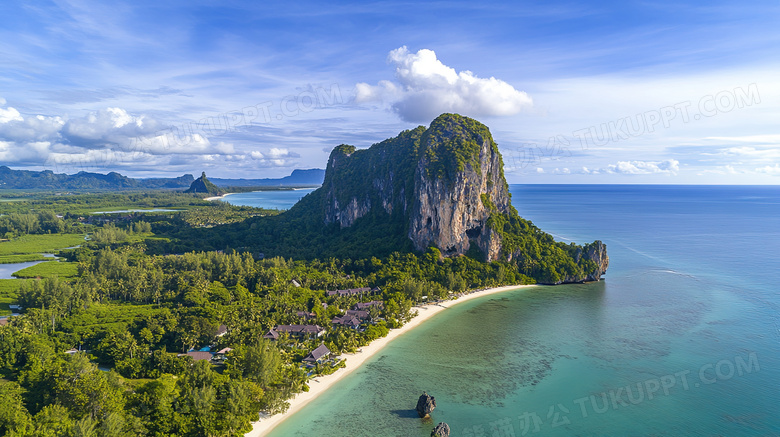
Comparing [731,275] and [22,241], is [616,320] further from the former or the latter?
[22,241]

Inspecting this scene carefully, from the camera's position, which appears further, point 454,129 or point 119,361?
point 454,129

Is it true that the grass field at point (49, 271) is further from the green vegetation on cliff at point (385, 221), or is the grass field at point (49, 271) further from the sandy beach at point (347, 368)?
the sandy beach at point (347, 368)

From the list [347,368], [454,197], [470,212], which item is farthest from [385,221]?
[347,368]

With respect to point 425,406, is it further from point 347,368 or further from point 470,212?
point 470,212

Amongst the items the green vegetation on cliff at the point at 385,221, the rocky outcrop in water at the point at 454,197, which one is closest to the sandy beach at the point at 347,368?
the rocky outcrop in water at the point at 454,197

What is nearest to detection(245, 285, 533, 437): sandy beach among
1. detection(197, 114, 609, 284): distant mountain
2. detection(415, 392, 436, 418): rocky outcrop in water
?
detection(415, 392, 436, 418): rocky outcrop in water

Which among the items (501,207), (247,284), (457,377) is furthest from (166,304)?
(501,207)
